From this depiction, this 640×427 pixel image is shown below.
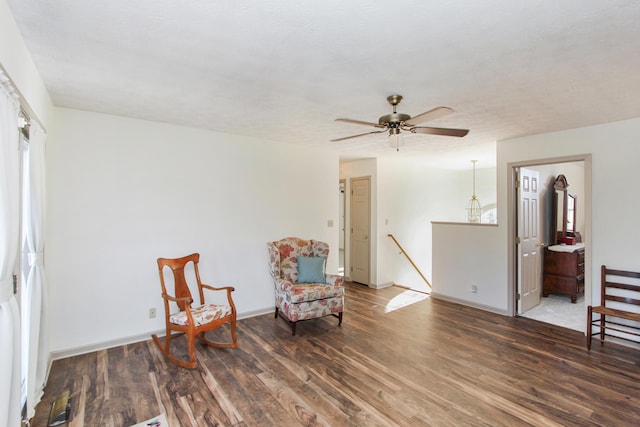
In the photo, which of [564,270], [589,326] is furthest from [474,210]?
[589,326]

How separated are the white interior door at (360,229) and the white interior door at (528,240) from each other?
94.1 inches

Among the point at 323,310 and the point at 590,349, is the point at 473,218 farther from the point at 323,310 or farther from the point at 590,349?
the point at 323,310

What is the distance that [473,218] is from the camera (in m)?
7.60

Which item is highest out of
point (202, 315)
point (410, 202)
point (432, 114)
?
point (432, 114)

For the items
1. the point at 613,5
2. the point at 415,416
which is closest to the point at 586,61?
the point at 613,5

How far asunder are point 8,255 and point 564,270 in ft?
20.7

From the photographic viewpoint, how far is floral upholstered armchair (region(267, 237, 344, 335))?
142 inches

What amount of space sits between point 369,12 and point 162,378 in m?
3.09

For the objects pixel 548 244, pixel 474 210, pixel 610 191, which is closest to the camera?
pixel 610 191

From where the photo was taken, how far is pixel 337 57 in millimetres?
1987

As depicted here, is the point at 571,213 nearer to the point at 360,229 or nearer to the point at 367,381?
the point at 360,229

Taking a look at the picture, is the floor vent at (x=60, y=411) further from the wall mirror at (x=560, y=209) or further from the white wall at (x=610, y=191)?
the wall mirror at (x=560, y=209)

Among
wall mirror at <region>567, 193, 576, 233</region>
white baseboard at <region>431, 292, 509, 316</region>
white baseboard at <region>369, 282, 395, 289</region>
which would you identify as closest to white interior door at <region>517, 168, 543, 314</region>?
white baseboard at <region>431, 292, 509, 316</region>

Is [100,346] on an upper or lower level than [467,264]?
lower
